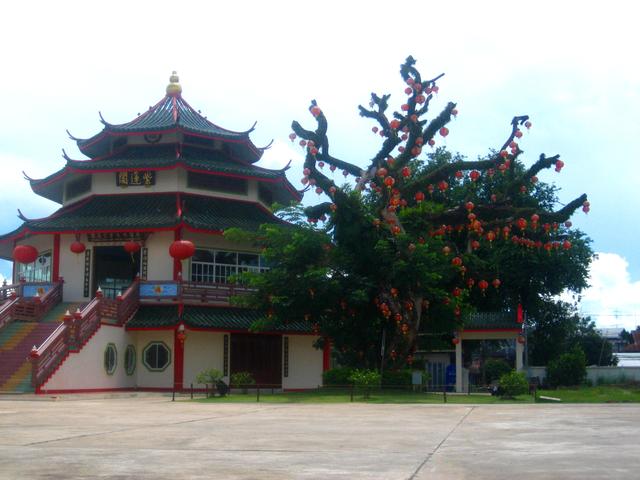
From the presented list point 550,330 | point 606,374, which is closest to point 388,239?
point 606,374

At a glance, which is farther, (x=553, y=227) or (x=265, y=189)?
(x=265, y=189)

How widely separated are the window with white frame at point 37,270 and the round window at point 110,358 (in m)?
5.97

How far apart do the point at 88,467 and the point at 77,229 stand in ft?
82.7

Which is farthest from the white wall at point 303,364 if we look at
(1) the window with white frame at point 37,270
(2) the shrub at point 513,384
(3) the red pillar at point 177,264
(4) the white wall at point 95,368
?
(2) the shrub at point 513,384

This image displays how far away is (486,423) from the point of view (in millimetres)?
14734

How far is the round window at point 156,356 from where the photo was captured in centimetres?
3231

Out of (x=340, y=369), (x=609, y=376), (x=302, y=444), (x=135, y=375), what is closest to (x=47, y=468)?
(x=302, y=444)

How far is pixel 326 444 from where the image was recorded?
37.4 ft

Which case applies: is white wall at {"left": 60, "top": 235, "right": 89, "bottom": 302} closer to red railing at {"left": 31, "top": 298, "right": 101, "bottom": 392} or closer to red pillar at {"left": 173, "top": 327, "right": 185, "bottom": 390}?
red railing at {"left": 31, "top": 298, "right": 101, "bottom": 392}

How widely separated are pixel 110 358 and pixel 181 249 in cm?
480

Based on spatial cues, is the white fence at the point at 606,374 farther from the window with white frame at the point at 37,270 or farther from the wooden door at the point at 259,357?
the window with white frame at the point at 37,270

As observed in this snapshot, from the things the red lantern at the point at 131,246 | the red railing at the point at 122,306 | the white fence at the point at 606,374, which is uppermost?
the red lantern at the point at 131,246

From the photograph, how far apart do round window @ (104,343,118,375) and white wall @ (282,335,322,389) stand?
703 centimetres

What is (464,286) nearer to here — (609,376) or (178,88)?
(609,376)
